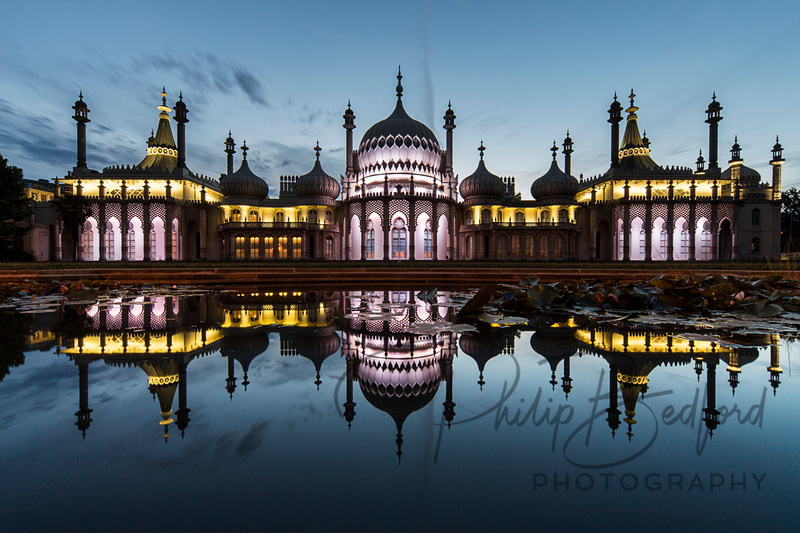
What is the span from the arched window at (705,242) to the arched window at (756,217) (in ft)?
32.9

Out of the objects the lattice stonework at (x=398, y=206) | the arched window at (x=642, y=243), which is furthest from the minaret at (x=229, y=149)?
the arched window at (x=642, y=243)

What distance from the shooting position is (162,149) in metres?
41.5

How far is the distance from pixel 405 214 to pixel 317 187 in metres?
12.0

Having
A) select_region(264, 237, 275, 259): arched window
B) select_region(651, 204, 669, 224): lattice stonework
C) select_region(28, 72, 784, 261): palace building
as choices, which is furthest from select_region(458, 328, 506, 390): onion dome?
select_region(651, 204, 669, 224): lattice stonework

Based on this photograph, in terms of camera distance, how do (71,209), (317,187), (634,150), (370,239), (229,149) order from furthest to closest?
1. (229,149)
2. (634,150)
3. (317,187)
4. (370,239)
5. (71,209)

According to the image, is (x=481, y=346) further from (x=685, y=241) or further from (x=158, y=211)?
(x=685, y=241)

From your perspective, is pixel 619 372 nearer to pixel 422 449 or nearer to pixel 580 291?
pixel 422 449

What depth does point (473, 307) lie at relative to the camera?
5773 millimetres

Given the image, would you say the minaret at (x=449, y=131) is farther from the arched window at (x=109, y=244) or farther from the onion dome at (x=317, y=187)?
the arched window at (x=109, y=244)

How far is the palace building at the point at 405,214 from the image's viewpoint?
3656cm

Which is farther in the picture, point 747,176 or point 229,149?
point 229,149

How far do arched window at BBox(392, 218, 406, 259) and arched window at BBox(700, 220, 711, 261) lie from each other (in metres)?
29.9

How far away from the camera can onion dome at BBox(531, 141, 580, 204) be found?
40062mm

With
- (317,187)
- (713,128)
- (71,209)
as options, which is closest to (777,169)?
(713,128)
